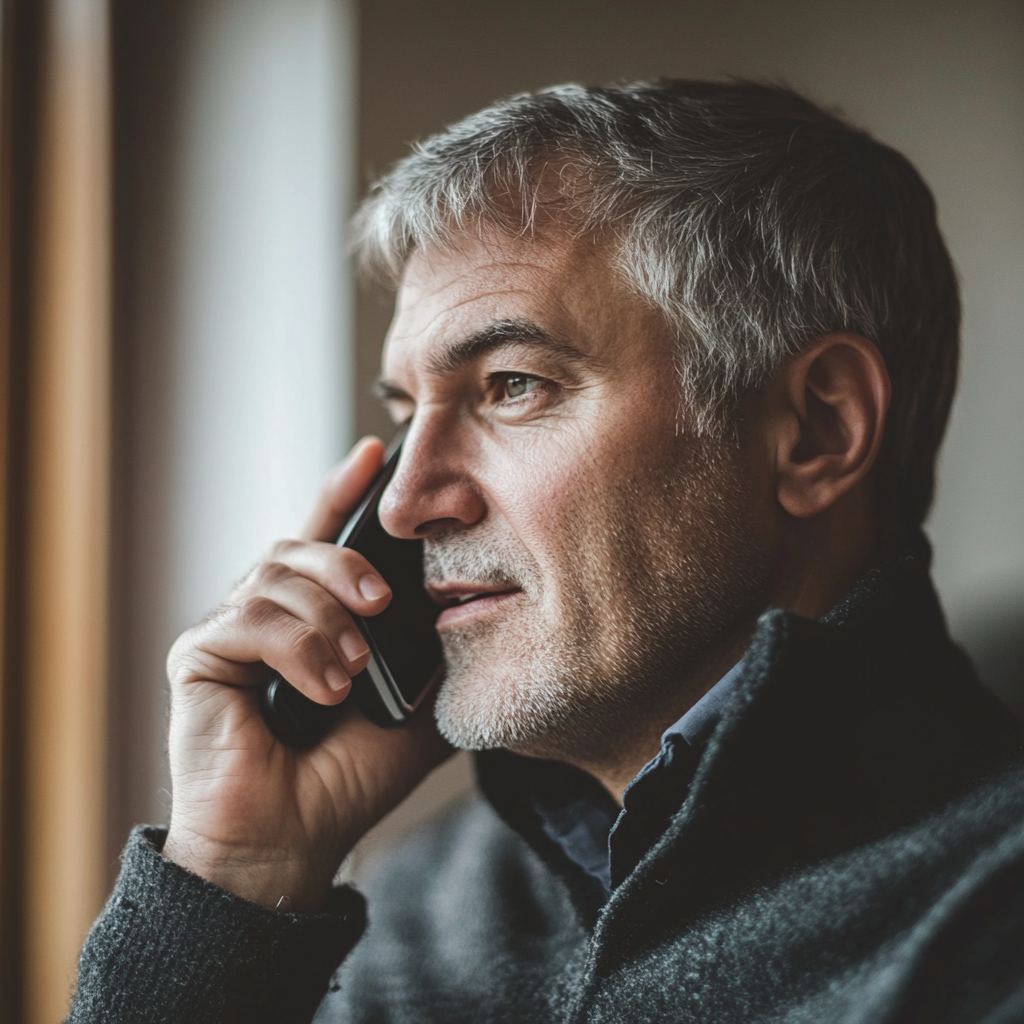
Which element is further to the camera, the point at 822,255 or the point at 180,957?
the point at 822,255

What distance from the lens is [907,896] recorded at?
0.75 meters

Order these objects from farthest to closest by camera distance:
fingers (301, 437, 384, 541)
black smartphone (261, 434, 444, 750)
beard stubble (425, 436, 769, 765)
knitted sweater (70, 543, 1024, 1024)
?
fingers (301, 437, 384, 541) < black smartphone (261, 434, 444, 750) < beard stubble (425, 436, 769, 765) < knitted sweater (70, 543, 1024, 1024)

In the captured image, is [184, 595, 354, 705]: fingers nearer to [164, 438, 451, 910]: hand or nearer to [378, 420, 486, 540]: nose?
[164, 438, 451, 910]: hand

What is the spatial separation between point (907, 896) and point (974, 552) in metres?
1.34

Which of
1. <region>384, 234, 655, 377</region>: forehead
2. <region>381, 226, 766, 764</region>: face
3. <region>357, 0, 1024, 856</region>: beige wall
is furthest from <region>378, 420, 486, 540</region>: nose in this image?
<region>357, 0, 1024, 856</region>: beige wall

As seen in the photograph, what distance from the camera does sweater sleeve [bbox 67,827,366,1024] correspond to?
93 cm

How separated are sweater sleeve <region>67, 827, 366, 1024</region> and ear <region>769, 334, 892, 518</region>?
2.44ft

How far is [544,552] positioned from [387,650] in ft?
0.87

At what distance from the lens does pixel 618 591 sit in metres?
1.00

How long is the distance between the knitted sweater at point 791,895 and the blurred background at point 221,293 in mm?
392

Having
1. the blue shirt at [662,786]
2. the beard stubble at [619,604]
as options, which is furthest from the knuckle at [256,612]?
the blue shirt at [662,786]

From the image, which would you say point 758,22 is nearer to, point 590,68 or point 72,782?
point 590,68

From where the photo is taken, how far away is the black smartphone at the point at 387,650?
44.3 inches

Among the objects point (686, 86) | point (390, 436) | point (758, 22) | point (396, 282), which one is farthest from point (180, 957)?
point (758, 22)
